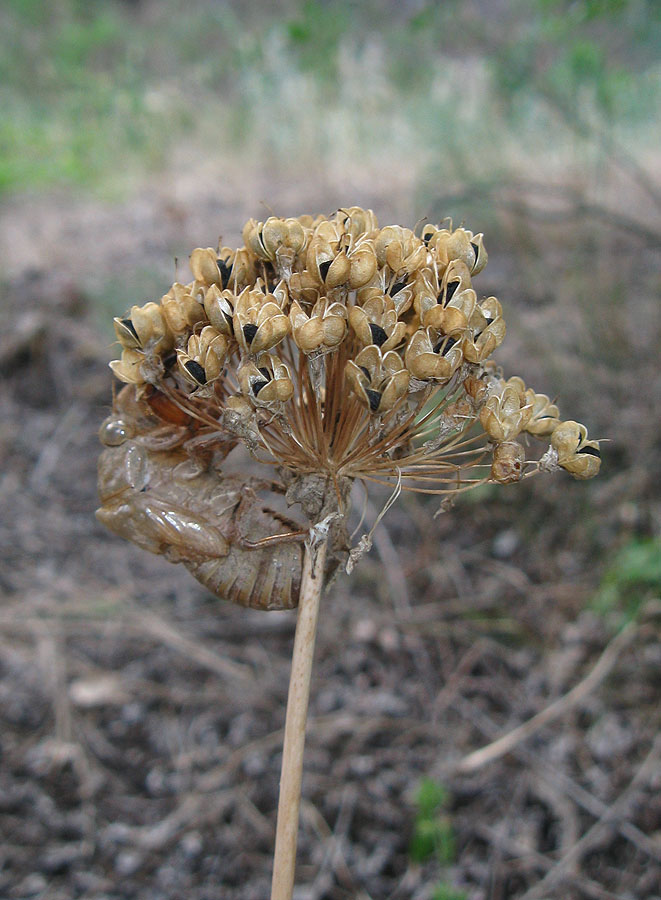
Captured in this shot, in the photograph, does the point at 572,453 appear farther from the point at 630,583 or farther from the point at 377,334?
the point at 630,583

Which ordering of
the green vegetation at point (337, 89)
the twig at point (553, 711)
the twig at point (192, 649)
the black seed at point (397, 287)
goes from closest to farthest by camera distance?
1. the black seed at point (397, 287)
2. the twig at point (553, 711)
3. the twig at point (192, 649)
4. the green vegetation at point (337, 89)

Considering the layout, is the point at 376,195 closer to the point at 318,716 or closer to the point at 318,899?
the point at 318,716

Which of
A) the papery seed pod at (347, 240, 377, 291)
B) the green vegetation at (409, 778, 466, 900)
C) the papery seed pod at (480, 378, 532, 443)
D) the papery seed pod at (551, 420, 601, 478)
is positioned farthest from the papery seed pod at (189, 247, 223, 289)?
the green vegetation at (409, 778, 466, 900)

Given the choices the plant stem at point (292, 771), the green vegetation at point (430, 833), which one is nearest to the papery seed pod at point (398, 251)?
the plant stem at point (292, 771)

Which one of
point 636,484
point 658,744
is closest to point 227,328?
point 658,744

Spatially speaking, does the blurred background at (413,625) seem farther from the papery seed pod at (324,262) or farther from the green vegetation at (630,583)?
the papery seed pod at (324,262)

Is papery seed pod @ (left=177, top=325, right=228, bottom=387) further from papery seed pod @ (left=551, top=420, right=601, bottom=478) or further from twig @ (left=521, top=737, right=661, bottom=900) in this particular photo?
twig @ (left=521, top=737, right=661, bottom=900)
